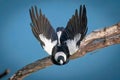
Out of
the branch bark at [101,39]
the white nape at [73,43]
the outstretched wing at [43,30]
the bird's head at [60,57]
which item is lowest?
the bird's head at [60,57]

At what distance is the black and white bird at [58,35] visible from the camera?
0.71m

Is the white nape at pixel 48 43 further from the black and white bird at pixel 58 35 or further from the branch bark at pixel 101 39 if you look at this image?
the branch bark at pixel 101 39

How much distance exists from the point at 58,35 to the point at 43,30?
0.20 feet

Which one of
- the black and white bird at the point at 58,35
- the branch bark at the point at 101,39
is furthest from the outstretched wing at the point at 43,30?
the branch bark at the point at 101,39

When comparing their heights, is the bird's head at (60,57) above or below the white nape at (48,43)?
below

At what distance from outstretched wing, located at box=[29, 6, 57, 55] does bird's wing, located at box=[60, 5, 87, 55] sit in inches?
1.7

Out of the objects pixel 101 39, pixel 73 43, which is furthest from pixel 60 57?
pixel 101 39

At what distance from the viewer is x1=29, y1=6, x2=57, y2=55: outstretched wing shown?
0.72 meters

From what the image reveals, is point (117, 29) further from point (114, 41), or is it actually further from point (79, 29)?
point (79, 29)

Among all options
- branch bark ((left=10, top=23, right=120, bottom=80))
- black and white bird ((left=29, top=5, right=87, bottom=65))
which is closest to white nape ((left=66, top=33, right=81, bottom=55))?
black and white bird ((left=29, top=5, right=87, bottom=65))

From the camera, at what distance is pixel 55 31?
0.76 meters

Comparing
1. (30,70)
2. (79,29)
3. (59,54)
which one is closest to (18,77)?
(30,70)

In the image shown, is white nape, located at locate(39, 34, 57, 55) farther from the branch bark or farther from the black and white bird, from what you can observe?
the branch bark

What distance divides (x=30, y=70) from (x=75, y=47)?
13.8 inches
